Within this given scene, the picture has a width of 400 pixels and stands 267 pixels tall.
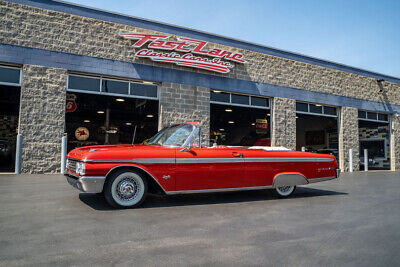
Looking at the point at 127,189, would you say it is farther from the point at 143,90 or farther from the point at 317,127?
the point at 317,127

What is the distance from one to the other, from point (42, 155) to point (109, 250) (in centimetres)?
866

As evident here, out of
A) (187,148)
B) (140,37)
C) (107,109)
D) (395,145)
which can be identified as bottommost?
(187,148)

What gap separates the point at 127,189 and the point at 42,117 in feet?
23.3

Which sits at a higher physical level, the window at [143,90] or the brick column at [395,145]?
the window at [143,90]

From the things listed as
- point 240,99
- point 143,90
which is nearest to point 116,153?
point 143,90

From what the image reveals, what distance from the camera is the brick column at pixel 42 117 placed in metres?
10.1

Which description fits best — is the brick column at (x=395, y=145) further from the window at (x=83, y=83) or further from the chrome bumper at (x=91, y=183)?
the chrome bumper at (x=91, y=183)

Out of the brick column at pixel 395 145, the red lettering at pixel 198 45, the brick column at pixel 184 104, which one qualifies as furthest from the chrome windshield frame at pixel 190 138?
the brick column at pixel 395 145

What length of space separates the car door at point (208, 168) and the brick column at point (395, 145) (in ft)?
58.7

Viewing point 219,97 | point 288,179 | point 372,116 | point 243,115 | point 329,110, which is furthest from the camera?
point 372,116

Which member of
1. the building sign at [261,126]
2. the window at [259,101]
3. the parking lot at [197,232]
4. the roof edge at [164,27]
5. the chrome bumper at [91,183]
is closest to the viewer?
the parking lot at [197,232]

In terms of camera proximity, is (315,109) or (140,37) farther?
(315,109)

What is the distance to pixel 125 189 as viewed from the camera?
482 cm

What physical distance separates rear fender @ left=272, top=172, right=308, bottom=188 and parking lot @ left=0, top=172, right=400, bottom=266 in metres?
0.38
